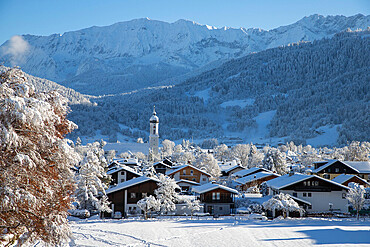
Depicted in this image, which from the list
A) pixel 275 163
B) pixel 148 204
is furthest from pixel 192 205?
pixel 275 163

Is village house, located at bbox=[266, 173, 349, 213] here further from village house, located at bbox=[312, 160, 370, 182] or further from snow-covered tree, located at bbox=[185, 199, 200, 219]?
village house, located at bbox=[312, 160, 370, 182]

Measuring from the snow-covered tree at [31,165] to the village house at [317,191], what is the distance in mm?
37502

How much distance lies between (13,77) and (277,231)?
26819 millimetres

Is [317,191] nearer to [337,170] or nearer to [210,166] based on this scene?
[337,170]

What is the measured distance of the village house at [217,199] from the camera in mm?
50156

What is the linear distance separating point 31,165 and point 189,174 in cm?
6012

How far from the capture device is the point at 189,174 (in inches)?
2820

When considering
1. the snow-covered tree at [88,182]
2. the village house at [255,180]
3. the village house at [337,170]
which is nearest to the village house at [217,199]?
the snow-covered tree at [88,182]

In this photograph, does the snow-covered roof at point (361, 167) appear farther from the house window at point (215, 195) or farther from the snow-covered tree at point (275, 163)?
the house window at point (215, 195)

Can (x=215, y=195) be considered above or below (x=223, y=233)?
above

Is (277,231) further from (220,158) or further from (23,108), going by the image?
(220,158)

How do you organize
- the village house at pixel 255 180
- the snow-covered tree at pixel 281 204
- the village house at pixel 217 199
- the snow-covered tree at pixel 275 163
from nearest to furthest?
1. the snow-covered tree at pixel 281 204
2. the village house at pixel 217 199
3. the village house at pixel 255 180
4. the snow-covered tree at pixel 275 163

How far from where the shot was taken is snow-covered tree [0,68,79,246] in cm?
1219

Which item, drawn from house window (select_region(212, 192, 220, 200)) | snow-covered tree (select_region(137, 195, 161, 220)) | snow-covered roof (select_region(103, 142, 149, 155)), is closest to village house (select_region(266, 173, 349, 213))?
house window (select_region(212, 192, 220, 200))
